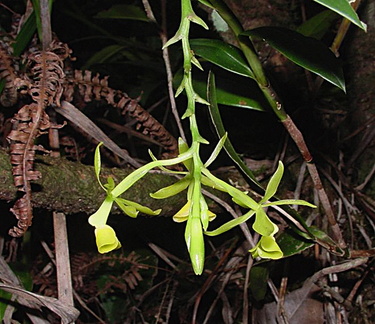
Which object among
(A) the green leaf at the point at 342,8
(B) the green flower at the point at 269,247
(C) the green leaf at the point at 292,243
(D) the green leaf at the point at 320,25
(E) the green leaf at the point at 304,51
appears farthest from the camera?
(D) the green leaf at the point at 320,25

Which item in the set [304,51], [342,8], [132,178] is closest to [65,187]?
[132,178]

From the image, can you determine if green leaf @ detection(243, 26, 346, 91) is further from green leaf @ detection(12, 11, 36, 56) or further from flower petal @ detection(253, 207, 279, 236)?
green leaf @ detection(12, 11, 36, 56)

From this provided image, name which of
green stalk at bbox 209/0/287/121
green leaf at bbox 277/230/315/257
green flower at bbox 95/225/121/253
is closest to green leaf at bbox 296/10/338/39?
green stalk at bbox 209/0/287/121

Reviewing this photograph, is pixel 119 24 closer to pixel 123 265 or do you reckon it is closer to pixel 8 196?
pixel 123 265

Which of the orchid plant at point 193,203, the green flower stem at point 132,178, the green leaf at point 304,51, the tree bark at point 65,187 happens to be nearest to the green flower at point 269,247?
the orchid plant at point 193,203

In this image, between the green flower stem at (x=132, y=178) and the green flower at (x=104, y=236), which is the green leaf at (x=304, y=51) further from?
the green flower at (x=104, y=236)

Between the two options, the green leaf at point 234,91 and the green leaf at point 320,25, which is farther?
the green leaf at point 320,25

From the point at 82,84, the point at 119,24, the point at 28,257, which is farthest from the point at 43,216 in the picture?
the point at 119,24
